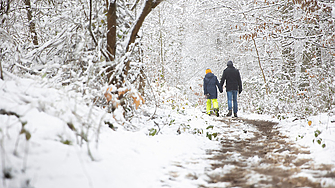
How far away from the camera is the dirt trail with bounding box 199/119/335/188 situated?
2383 mm

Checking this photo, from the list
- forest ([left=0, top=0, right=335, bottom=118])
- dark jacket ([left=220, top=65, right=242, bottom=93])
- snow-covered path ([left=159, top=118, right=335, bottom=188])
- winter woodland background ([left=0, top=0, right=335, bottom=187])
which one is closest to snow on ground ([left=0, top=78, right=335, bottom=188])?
snow-covered path ([left=159, top=118, right=335, bottom=188])

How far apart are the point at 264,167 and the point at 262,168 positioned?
0.05 meters

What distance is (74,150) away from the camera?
2391mm

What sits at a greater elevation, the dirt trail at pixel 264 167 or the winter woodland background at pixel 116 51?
the winter woodland background at pixel 116 51

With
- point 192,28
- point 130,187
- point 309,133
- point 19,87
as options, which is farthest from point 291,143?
point 192,28

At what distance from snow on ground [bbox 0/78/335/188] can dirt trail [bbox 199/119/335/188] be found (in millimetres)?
174

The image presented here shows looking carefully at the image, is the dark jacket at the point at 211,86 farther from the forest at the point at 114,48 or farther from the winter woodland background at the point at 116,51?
the forest at the point at 114,48

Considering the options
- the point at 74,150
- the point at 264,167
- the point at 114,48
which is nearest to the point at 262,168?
the point at 264,167

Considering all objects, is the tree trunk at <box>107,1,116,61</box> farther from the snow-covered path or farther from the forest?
the snow-covered path

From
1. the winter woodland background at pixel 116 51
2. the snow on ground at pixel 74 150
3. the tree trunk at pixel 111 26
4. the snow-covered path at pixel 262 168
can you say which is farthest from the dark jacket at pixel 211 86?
the tree trunk at pixel 111 26

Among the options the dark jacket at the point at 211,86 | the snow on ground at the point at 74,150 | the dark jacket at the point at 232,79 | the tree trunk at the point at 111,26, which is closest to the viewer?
the snow on ground at the point at 74,150

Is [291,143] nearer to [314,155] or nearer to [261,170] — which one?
[314,155]

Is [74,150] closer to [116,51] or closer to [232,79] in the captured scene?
[116,51]

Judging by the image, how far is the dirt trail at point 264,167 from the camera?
2383 mm
